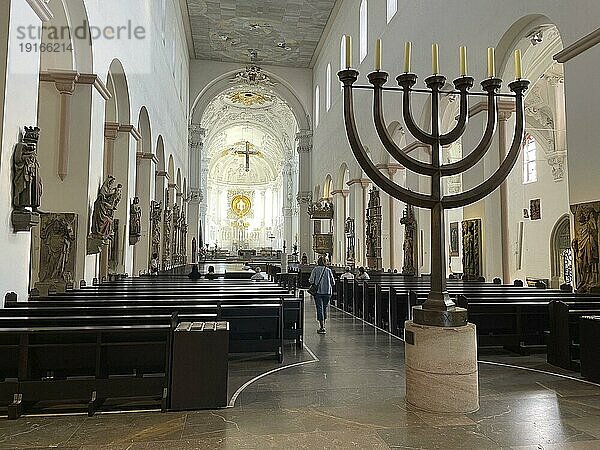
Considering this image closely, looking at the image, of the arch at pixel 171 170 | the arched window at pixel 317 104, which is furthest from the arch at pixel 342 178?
the arch at pixel 171 170

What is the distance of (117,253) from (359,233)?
10.5 meters

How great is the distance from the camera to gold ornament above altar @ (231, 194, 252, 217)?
48.2m

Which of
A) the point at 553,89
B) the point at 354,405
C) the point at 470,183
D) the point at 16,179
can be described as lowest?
the point at 354,405

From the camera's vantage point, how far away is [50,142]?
8.84m

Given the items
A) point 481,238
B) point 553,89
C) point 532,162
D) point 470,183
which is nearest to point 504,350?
point 481,238

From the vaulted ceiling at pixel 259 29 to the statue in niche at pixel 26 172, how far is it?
56.5 ft

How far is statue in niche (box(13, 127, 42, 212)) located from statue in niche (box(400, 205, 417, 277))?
10337 mm

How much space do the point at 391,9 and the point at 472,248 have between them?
30.0 ft

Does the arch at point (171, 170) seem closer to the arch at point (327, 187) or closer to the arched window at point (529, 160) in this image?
the arch at point (327, 187)

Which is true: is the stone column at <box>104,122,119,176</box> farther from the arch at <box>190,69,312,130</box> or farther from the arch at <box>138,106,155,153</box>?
the arch at <box>190,69,312,130</box>

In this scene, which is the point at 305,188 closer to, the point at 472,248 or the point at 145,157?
the point at 145,157

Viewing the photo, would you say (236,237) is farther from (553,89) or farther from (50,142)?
(50,142)

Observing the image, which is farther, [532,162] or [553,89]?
[532,162]

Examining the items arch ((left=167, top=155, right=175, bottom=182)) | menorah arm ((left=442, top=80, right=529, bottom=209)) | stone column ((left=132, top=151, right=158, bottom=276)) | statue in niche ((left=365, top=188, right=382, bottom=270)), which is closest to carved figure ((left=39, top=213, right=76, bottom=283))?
menorah arm ((left=442, top=80, right=529, bottom=209))
